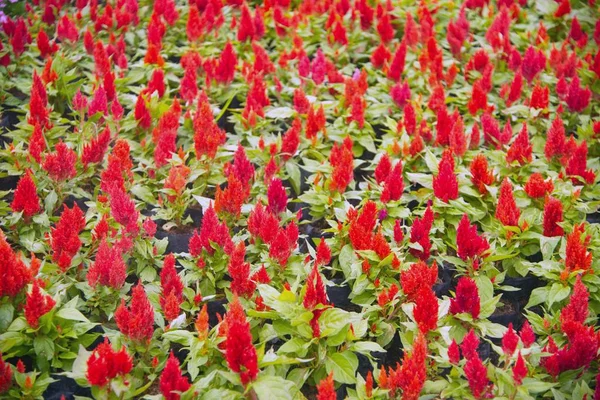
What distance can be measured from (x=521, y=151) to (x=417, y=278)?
138cm

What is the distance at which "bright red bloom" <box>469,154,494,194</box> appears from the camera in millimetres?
3559

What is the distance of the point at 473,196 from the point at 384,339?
1.17m

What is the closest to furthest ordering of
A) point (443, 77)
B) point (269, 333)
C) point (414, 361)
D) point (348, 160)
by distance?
point (414, 361), point (269, 333), point (348, 160), point (443, 77)

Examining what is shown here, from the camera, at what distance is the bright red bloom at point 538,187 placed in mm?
3438

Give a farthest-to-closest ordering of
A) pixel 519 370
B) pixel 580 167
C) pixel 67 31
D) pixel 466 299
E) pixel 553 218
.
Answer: pixel 67 31 → pixel 580 167 → pixel 553 218 → pixel 466 299 → pixel 519 370

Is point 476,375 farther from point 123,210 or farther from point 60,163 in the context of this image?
point 60,163

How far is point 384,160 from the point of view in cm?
354

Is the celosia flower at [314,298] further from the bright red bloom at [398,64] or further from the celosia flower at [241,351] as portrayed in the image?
the bright red bloom at [398,64]

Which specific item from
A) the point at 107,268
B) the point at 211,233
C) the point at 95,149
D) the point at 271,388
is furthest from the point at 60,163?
the point at 271,388

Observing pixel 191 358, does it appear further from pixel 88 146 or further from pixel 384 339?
pixel 88 146

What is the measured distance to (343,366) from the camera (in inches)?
102

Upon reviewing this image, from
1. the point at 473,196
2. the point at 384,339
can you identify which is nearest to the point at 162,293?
the point at 384,339

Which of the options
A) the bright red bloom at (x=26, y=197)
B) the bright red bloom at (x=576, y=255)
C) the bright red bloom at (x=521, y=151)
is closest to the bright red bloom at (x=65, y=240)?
the bright red bloom at (x=26, y=197)

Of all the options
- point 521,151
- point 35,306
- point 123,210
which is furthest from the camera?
point 521,151
